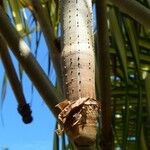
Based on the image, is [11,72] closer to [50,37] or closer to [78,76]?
[50,37]

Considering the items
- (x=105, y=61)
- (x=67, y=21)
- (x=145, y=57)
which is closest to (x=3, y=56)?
(x=105, y=61)

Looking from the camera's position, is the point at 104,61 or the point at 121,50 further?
the point at 121,50

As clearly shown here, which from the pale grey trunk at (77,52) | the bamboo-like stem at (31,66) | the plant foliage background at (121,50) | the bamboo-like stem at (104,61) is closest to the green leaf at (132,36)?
the plant foliage background at (121,50)

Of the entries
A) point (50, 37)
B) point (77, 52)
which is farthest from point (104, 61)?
point (77, 52)

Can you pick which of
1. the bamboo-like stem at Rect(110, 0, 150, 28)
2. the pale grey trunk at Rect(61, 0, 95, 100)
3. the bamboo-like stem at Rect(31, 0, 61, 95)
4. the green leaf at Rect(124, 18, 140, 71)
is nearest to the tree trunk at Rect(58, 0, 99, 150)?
the pale grey trunk at Rect(61, 0, 95, 100)

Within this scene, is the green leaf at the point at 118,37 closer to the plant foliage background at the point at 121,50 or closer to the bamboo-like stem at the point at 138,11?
the plant foliage background at the point at 121,50

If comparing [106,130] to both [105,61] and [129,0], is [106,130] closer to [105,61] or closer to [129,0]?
[105,61]
